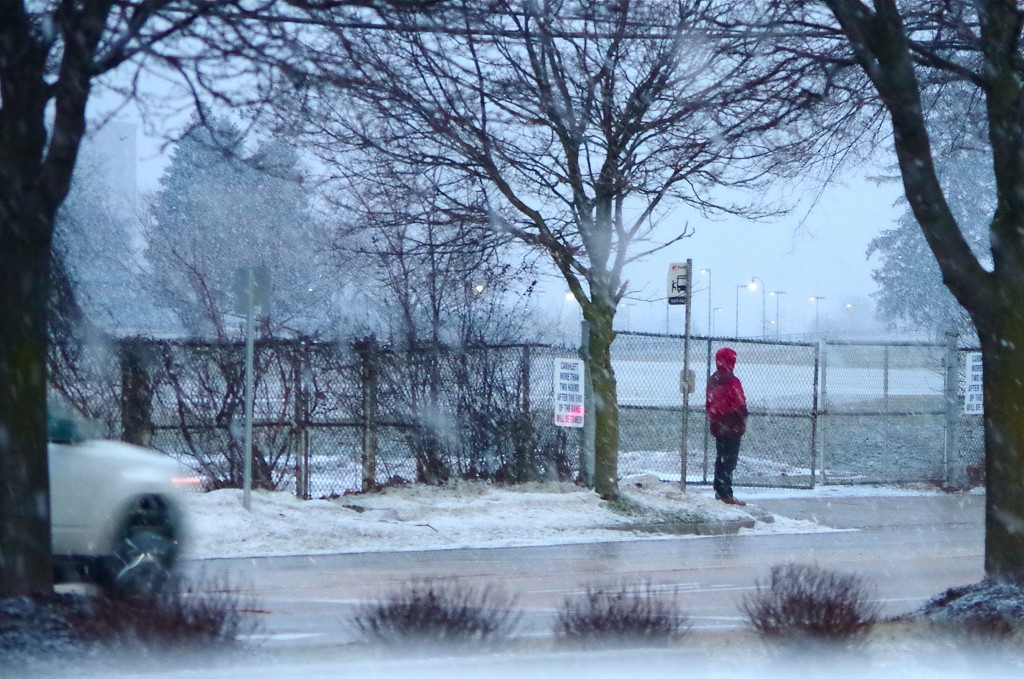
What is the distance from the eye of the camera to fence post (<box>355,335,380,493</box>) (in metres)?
14.9

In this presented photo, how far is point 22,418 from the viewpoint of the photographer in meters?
6.58

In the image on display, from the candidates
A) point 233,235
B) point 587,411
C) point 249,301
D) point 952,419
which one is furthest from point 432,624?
point 233,235

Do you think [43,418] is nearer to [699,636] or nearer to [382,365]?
[699,636]

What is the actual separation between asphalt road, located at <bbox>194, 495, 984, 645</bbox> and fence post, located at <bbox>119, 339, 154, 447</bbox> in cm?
329

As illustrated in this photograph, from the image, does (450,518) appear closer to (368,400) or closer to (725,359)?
(368,400)

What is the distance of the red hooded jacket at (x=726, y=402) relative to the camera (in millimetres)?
15555

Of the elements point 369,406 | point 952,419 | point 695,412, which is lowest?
point 695,412

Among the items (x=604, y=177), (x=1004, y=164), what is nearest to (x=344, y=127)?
(x=604, y=177)

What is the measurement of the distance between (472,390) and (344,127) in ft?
13.9

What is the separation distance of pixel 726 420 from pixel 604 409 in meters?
1.75

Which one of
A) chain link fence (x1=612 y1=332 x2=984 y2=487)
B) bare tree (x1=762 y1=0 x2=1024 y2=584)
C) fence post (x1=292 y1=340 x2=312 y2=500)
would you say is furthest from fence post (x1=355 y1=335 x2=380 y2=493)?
bare tree (x1=762 y1=0 x2=1024 y2=584)

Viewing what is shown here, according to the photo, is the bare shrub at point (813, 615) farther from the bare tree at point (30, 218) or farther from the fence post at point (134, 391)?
the fence post at point (134, 391)

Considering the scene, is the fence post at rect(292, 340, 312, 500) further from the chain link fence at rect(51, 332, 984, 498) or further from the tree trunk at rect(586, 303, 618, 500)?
the tree trunk at rect(586, 303, 618, 500)

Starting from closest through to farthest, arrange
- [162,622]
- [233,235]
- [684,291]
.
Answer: [162,622] → [684,291] → [233,235]
